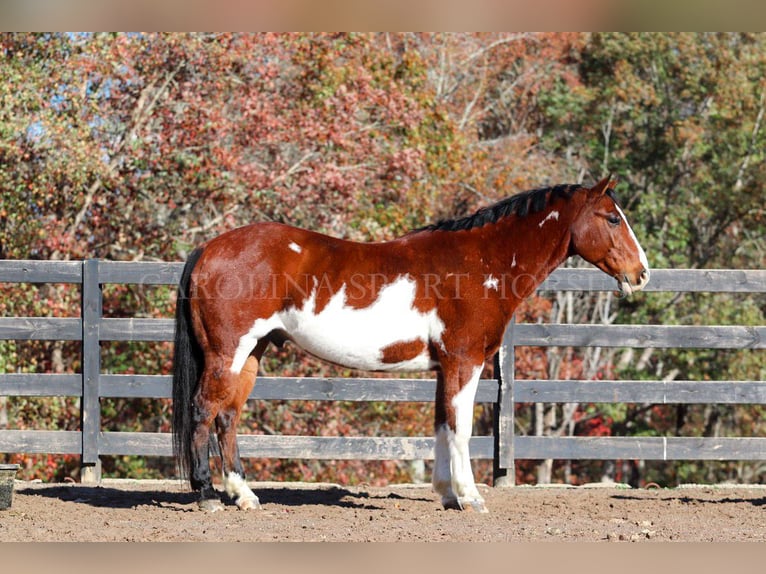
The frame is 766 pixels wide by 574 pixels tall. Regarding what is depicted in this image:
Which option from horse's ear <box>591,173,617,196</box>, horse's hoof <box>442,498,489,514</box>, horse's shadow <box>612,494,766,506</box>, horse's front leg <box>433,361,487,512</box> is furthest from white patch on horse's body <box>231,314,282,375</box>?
horse's shadow <box>612,494,766,506</box>

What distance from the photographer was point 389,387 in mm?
6965

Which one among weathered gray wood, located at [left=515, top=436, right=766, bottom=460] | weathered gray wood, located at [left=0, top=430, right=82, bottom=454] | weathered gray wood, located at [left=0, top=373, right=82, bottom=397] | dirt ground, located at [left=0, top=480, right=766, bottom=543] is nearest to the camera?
dirt ground, located at [left=0, top=480, right=766, bottom=543]

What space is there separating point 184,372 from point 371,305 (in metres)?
1.19

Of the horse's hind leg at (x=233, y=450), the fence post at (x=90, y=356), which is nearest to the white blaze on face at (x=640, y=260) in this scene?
the horse's hind leg at (x=233, y=450)

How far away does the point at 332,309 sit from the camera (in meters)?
5.73

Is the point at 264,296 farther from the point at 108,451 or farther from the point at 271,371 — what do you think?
the point at 271,371

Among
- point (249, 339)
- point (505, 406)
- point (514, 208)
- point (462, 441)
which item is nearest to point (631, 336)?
point (505, 406)

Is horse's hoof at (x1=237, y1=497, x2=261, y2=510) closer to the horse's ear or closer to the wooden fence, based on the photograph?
the wooden fence

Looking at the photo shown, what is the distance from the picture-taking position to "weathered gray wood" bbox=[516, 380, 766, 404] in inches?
279

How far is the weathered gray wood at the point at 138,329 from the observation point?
696 centimetres

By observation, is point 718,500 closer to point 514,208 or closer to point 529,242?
point 529,242

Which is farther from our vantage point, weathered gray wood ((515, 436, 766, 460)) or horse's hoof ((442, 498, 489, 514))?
weathered gray wood ((515, 436, 766, 460))

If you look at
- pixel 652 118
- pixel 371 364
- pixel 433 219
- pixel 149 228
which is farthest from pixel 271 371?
pixel 652 118

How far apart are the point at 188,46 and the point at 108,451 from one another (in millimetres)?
5129
